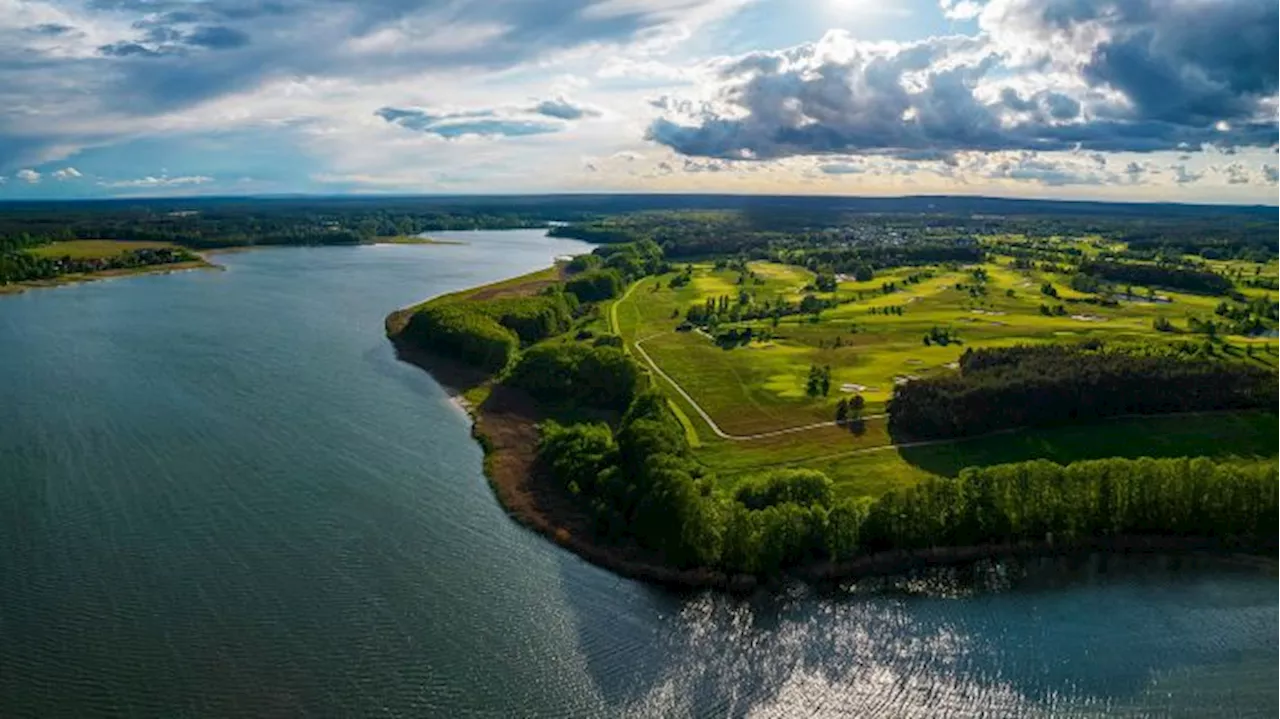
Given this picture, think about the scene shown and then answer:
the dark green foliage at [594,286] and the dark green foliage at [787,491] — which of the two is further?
the dark green foliage at [594,286]

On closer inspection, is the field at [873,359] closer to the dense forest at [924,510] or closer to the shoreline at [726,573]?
the dense forest at [924,510]

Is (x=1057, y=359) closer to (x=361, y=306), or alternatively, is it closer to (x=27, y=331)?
(x=361, y=306)

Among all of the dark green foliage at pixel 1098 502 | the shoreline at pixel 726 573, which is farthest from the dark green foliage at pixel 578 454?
the dark green foliage at pixel 1098 502

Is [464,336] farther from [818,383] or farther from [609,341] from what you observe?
[818,383]

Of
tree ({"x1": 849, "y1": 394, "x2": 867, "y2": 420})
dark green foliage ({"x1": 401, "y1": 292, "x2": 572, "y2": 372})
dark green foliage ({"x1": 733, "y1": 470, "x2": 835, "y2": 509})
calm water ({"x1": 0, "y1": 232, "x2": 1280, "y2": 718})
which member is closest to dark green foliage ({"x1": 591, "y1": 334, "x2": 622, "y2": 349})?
dark green foliage ({"x1": 401, "y1": 292, "x2": 572, "y2": 372})

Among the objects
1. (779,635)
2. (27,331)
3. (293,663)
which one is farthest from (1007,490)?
(27,331)

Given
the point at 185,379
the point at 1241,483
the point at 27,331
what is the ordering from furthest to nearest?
the point at 27,331 < the point at 185,379 < the point at 1241,483

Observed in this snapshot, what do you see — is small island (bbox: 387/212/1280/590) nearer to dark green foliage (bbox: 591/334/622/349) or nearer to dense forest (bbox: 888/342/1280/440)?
dense forest (bbox: 888/342/1280/440)
